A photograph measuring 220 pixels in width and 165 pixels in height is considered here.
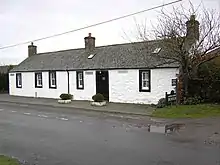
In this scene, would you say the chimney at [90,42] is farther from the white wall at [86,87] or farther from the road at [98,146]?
the road at [98,146]

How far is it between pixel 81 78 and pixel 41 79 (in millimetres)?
6308

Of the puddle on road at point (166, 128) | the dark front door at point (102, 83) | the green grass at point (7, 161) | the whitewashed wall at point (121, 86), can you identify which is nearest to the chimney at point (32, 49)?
the whitewashed wall at point (121, 86)

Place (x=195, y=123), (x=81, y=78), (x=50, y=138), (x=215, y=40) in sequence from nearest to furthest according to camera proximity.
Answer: (x=50, y=138), (x=195, y=123), (x=215, y=40), (x=81, y=78)

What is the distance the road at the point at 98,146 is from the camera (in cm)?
879

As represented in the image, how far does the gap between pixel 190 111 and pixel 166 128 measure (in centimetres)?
468

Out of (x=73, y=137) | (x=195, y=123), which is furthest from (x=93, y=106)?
(x=73, y=137)

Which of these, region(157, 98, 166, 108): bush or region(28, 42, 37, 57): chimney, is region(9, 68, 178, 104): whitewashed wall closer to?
region(157, 98, 166, 108): bush

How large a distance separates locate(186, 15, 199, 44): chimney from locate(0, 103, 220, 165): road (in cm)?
846

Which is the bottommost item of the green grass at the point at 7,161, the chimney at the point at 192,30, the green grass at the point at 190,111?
the green grass at the point at 7,161

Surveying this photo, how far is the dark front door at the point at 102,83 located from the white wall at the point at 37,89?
13.8 feet

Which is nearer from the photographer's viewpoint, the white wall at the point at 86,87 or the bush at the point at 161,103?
the bush at the point at 161,103

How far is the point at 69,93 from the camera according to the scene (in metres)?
31.1

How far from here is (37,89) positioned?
35219 millimetres

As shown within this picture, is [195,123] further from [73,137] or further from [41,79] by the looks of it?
[41,79]
